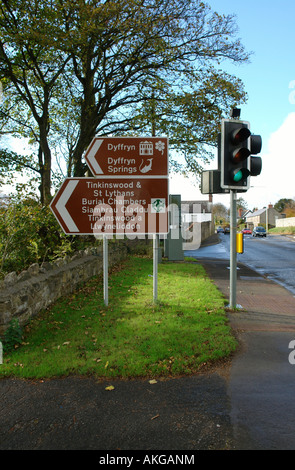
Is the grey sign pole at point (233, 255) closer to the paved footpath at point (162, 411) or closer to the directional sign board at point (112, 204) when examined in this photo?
the directional sign board at point (112, 204)

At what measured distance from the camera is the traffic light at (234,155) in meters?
6.01

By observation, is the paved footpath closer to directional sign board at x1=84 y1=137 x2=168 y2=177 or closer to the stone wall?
the stone wall

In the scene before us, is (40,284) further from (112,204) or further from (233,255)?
(233,255)

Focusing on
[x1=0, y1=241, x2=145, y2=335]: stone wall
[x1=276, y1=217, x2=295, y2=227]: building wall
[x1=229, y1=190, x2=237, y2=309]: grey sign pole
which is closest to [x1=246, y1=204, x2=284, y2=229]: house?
[x1=276, y1=217, x2=295, y2=227]: building wall

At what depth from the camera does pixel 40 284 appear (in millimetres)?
5754

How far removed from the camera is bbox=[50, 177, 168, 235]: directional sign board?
6.39m

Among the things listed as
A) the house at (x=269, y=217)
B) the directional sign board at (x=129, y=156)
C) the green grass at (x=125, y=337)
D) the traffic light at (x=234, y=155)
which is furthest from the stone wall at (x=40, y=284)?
the house at (x=269, y=217)

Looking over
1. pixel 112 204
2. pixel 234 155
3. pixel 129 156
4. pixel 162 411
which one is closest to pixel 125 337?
pixel 162 411

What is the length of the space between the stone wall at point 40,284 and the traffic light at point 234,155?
348 centimetres

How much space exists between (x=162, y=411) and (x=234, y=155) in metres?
4.34
